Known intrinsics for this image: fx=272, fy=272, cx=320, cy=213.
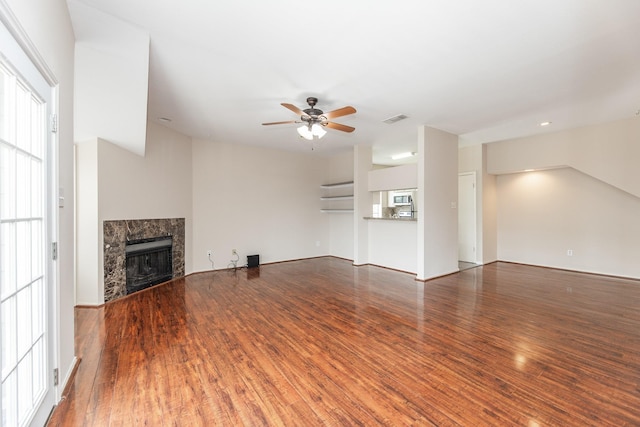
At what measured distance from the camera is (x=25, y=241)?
1.48m

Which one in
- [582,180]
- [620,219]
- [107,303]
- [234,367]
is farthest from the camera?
[582,180]

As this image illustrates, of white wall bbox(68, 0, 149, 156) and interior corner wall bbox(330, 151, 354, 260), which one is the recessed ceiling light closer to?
interior corner wall bbox(330, 151, 354, 260)

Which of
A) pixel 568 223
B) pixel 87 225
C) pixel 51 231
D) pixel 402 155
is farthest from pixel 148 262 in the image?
pixel 568 223

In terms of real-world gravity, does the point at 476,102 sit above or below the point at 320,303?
above

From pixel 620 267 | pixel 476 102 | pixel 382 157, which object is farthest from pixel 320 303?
pixel 620 267

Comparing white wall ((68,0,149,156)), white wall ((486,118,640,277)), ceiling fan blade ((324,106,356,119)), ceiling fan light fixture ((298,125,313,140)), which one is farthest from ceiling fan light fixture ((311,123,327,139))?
white wall ((486,118,640,277))

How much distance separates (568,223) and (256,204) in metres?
6.54

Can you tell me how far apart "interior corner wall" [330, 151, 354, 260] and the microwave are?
1.15 meters

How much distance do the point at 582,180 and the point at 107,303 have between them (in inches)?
331

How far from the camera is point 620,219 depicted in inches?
194

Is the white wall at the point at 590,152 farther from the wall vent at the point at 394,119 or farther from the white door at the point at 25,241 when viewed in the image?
the white door at the point at 25,241

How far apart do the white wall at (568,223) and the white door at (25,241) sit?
7678mm

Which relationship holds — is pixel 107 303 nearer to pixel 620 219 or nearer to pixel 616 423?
pixel 616 423

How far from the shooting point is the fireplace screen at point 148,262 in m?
4.12
